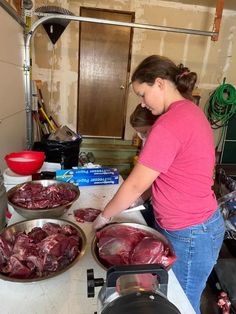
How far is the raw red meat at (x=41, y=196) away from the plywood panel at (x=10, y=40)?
0.94 metres

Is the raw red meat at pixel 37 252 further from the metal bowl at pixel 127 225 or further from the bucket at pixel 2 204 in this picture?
the bucket at pixel 2 204

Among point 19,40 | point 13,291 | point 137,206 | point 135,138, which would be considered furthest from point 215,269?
point 135,138

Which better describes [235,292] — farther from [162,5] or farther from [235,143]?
[162,5]

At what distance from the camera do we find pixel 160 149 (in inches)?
32.2

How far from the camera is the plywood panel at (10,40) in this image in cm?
155

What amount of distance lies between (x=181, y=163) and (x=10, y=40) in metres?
1.56

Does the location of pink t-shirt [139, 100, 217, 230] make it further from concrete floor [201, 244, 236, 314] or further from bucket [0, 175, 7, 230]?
concrete floor [201, 244, 236, 314]

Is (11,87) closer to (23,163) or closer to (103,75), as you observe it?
(23,163)

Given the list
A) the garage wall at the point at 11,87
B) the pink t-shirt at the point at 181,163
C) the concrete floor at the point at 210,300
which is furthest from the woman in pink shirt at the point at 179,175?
the garage wall at the point at 11,87

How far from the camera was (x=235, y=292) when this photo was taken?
5.20ft

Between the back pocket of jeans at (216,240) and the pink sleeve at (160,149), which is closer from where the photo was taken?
the pink sleeve at (160,149)

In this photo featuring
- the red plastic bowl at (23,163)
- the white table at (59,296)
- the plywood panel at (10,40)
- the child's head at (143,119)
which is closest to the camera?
the white table at (59,296)

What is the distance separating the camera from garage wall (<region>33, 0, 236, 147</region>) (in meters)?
3.56

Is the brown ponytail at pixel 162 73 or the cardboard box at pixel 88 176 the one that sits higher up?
the brown ponytail at pixel 162 73
